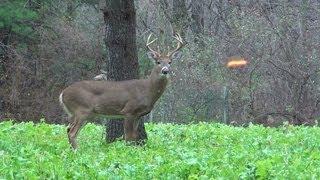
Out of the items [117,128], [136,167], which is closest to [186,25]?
[117,128]

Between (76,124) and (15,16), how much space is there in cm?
1375

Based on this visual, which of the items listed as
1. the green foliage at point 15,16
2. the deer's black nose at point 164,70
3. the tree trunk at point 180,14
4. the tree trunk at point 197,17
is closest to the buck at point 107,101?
the deer's black nose at point 164,70

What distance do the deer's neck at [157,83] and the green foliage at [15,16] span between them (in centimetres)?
1269

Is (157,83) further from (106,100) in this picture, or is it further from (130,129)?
(130,129)

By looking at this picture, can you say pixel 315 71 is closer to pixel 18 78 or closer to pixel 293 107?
pixel 293 107

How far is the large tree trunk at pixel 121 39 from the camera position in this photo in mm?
12164

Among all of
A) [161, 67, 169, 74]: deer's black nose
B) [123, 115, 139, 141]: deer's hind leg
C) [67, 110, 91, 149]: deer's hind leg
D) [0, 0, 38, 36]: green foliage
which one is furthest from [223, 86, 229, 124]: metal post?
[67, 110, 91, 149]: deer's hind leg

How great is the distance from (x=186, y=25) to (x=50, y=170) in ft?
77.4

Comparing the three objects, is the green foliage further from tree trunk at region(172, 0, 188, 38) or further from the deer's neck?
the deer's neck

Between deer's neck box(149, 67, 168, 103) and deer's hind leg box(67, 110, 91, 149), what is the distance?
128 centimetres

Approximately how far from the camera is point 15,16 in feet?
82.2

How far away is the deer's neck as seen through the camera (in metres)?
13.0

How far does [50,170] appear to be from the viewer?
25.7 feet

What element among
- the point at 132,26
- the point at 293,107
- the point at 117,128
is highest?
the point at 132,26
